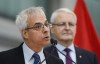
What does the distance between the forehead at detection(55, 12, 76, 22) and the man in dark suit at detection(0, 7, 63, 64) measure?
1.24 m

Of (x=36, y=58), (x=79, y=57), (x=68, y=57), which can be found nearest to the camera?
(x=36, y=58)

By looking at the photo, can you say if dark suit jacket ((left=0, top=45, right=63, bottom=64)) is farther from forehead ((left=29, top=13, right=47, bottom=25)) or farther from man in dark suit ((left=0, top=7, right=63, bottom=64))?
forehead ((left=29, top=13, right=47, bottom=25))

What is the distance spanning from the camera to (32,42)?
227 inches

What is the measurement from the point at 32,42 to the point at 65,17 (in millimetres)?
1358

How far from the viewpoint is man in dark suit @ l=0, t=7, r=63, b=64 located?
565 centimetres

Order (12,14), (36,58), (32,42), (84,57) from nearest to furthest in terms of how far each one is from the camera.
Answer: (36,58)
(32,42)
(84,57)
(12,14)

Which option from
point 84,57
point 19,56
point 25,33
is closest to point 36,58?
point 19,56

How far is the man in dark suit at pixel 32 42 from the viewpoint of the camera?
5652 mm

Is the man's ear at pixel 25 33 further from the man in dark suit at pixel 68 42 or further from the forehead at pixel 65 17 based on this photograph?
the forehead at pixel 65 17

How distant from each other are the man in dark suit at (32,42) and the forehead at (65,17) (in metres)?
1.24

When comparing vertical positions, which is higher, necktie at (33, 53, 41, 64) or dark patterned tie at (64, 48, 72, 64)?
necktie at (33, 53, 41, 64)

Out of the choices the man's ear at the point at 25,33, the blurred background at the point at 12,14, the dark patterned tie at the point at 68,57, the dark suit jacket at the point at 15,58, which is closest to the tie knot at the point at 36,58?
the dark suit jacket at the point at 15,58

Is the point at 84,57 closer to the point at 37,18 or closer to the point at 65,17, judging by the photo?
the point at 65,17

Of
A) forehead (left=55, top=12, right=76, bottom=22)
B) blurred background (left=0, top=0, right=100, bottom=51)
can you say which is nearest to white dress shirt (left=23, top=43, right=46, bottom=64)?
forehead (left=55, top=12, right=76, bottom=22)
